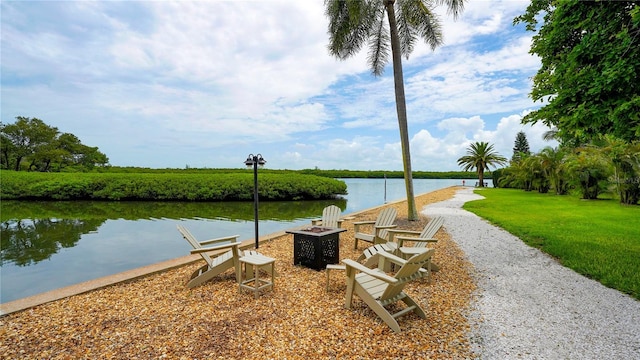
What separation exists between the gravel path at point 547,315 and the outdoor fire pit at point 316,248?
7.84 feet

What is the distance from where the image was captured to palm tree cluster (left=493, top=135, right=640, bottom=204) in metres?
14.3

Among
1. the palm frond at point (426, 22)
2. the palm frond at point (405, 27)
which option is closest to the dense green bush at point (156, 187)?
the palm frond at point (405, 27)

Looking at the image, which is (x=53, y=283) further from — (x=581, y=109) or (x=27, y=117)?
(x=27, y=117)

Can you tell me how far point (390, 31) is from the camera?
33.2 ft

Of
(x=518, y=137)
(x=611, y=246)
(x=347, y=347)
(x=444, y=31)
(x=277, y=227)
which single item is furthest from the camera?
(x=518, y=137)

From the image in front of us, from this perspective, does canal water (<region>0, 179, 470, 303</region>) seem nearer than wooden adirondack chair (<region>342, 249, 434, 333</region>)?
No

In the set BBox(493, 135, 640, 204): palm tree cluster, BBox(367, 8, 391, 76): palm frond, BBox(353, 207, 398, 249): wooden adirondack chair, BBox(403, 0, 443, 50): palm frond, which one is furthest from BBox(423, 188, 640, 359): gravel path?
BBox(367, 8, 391, 76): palm frond

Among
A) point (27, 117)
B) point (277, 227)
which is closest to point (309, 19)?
point (277, 227)

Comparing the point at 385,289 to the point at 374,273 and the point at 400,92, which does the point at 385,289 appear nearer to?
the point at 374,273

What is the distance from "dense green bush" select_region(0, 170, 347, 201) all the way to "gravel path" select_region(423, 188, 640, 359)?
50.2 feet

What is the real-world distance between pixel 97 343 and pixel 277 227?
7.58 meters

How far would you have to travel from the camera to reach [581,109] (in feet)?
14.8

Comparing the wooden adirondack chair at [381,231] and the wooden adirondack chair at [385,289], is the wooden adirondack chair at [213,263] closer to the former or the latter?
the wooden adirondack chair at [385,289]

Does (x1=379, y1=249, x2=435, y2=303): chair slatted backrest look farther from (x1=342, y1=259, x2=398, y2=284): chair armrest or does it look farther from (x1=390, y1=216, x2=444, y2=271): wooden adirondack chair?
(x1=390, y1=216, x2=444, y2=271): wooden adirondack chair
